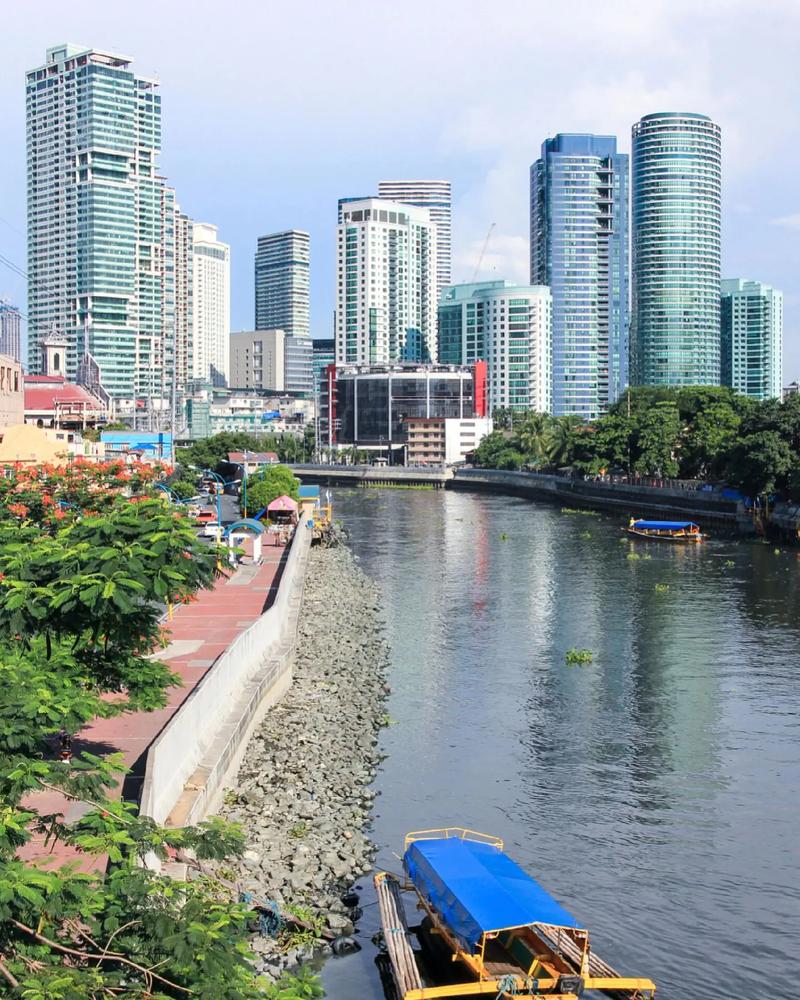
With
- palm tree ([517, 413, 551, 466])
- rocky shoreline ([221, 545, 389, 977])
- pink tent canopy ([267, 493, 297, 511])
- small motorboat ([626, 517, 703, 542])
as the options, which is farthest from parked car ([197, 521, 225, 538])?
palm tree ([517, 413, 551, 466])

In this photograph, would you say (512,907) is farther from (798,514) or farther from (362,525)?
(362,525)

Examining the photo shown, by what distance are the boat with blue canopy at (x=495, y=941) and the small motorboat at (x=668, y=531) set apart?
71.1 meters

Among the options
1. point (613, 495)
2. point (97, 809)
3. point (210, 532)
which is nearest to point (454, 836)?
point (97, 809)

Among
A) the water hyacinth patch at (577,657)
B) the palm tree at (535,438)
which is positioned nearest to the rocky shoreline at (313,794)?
the water hyacinth patch at (577,657)

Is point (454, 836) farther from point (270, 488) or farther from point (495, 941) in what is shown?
point (270, 488)

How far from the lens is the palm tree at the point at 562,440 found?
489 ft

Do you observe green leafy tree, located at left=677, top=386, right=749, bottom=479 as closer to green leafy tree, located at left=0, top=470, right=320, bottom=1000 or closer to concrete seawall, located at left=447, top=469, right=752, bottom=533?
concrete seawall, located at left=447, top=469, right=752, bottom=533

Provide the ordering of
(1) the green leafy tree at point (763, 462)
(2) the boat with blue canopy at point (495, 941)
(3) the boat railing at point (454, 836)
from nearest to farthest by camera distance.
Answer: (2) the boat with blue canopy at point (495, 941) < (3) the boat railing at point (454, 836) < (1) the green leafy tree at point (763, 462)

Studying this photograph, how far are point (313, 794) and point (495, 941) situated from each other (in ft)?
31.4

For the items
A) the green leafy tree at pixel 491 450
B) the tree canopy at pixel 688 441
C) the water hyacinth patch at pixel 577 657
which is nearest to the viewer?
the water hyacinth patch at pixel 577 657

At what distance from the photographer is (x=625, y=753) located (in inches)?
1380

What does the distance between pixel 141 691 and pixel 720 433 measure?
97.3m

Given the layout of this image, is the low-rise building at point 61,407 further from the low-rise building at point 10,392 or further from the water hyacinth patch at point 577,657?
the water hyacinth patch at point 577,657

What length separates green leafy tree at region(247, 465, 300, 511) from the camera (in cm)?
9306
